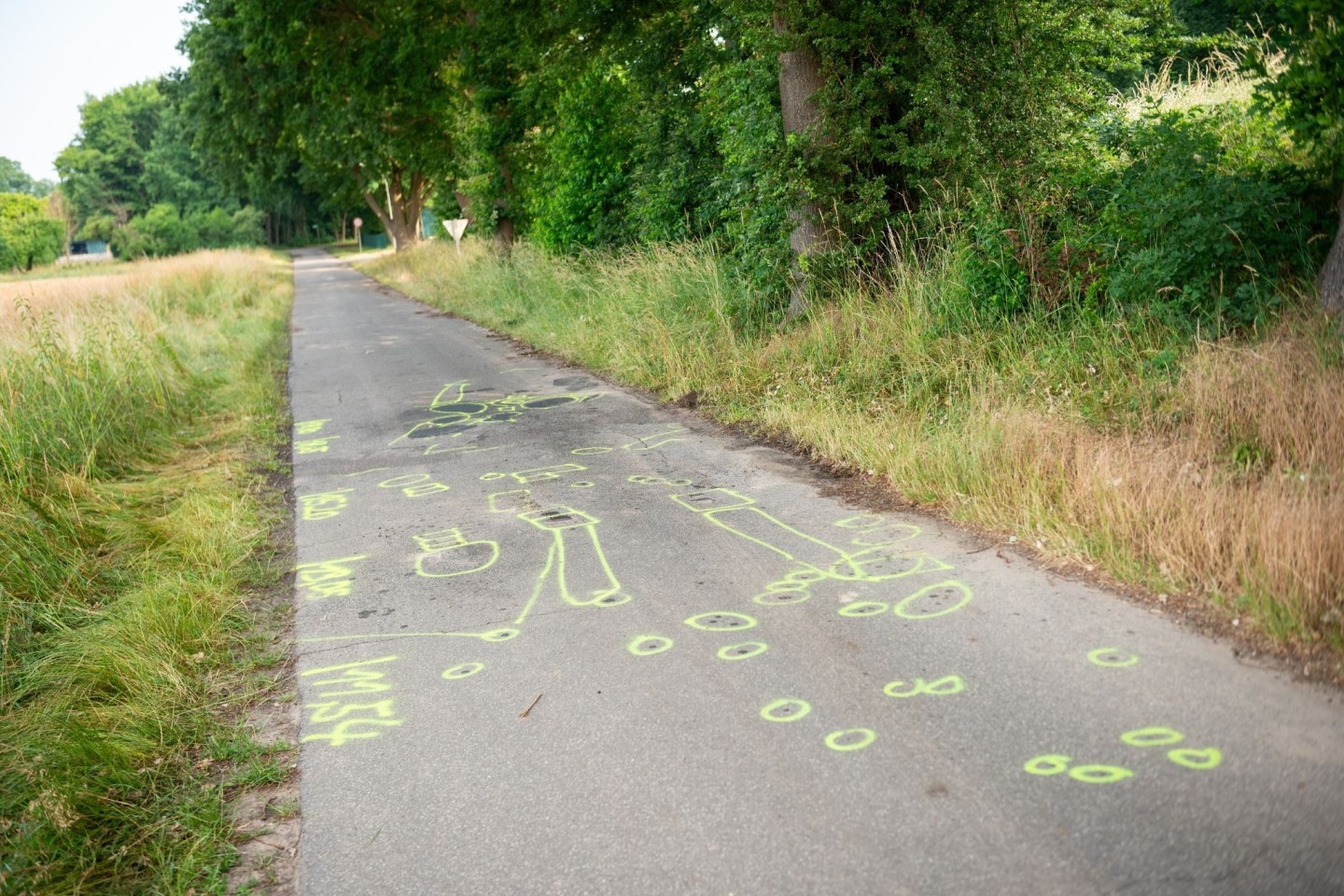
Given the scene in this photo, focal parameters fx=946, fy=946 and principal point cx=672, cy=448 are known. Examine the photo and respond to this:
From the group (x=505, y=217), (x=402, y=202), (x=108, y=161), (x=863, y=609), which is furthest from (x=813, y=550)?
(x=108, y=161)

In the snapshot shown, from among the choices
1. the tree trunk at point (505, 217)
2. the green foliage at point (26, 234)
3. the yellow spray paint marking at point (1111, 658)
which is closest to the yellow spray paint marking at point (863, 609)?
A: the yellow spray paint marking at point (1111, 658)

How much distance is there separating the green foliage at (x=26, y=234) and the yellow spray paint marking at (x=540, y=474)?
Result: 3068 inches

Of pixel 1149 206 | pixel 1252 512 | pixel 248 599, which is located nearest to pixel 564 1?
Answer: pixel 1149 206

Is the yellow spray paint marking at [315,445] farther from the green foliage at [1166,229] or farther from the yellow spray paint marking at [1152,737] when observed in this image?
the yellow spray paint marking at [1152,737]

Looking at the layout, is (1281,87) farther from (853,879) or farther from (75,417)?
(75,417)

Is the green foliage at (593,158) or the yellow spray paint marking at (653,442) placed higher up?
the green foliage at (593,158)

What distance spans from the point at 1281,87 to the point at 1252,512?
286cm

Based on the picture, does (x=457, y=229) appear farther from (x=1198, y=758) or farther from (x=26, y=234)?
(x=26, y=234)

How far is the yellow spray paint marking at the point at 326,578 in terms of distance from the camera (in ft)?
15.8

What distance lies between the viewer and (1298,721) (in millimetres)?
2891

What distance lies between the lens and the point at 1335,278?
16.5ft

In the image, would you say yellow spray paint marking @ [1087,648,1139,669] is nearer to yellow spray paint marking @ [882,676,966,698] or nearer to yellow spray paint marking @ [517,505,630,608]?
yellow spray paint marking @ [882,676,966,698]

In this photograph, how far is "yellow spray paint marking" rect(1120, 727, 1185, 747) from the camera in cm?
288

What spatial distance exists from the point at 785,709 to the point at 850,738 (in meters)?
0.29
